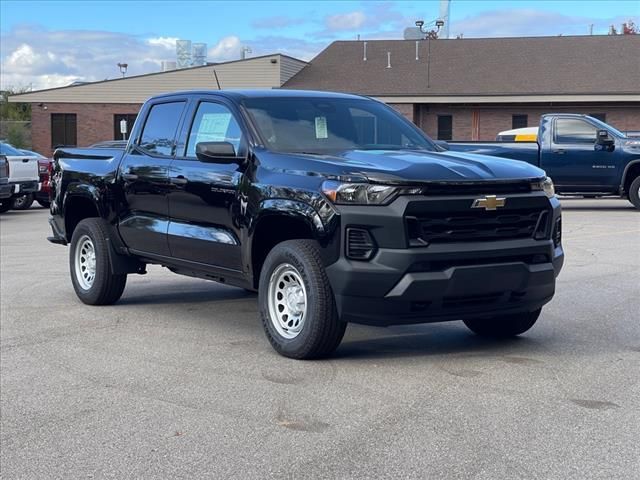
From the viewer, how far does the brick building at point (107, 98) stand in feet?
128

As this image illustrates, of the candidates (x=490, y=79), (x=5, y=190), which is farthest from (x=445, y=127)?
(x=5, y=190)

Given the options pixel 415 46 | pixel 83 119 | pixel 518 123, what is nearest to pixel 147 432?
pixel 518 123

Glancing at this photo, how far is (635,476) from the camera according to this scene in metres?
4.37

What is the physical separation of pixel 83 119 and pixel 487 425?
131 ft

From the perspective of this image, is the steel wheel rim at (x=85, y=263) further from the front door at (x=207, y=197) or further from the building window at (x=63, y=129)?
the building window at (x=63, y=129)

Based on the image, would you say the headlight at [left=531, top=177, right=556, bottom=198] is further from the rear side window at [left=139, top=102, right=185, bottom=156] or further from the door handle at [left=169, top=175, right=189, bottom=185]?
the rear side window at [left=139, top=102, right=185, bottom=156]

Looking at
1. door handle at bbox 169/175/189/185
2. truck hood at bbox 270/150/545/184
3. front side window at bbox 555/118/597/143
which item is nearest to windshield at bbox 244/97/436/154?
truck hood at bbox 270/150/545/184

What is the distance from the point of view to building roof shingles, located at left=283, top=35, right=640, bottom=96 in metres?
34.6

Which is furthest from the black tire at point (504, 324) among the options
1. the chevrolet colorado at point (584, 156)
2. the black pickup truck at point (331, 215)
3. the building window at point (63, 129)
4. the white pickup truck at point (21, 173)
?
the building window at point (63, 129)

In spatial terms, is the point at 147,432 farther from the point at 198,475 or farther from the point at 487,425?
the point at 487,425

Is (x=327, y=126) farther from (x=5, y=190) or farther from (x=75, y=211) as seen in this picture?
(x=5, y=190)

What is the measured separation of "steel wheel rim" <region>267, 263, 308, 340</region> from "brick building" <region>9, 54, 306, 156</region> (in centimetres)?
3251

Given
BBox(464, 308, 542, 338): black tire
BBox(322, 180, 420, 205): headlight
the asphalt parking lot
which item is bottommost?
the asphalt parking lot

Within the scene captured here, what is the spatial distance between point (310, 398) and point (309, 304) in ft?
2.51
